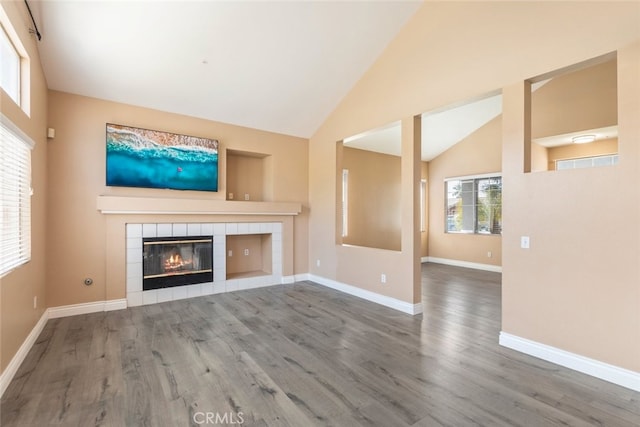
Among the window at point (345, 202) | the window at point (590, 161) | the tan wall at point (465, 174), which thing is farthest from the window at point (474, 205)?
the window at point (345, 202)

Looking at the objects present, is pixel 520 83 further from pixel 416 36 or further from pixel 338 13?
pixel 338 13

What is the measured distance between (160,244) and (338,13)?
403cm

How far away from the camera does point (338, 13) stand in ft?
12.0

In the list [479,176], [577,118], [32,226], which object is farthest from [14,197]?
[479,176]

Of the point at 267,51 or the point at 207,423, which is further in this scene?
the point at 267,51

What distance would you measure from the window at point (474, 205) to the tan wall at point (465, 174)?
153mm

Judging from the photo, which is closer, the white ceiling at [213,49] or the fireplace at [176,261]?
the white ceiling at [213,49]

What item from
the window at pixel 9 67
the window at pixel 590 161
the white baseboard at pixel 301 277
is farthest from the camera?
the white baseboard at pixel 301 277

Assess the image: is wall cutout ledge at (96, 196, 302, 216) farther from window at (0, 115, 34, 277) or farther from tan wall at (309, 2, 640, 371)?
tan wall at (309, 2, 640, 371)

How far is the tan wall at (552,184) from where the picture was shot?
7.75ft

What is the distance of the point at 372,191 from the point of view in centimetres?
747

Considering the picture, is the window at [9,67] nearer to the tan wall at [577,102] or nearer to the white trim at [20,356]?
the white trim at [20,356]

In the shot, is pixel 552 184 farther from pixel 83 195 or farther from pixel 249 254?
pixel 83 195

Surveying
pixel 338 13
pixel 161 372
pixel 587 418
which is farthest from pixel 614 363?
pixel 338 13
